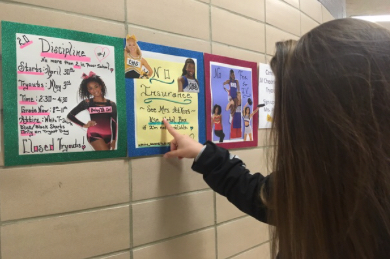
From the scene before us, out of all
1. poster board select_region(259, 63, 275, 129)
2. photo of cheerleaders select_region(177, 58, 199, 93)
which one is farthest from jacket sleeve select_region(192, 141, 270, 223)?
poster board select_region(259, 63, 275, 129)

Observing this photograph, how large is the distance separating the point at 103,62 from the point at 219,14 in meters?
0.44

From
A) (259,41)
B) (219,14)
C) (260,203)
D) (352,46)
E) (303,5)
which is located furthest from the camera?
(303,5)

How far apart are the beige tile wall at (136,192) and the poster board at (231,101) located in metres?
0.04

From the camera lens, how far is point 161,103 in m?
0.78

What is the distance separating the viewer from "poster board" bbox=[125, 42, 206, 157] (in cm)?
73

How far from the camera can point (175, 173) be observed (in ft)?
2.68

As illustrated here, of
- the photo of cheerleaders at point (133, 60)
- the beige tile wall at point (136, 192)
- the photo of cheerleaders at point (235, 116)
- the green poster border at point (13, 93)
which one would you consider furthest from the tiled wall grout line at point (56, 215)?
the photo of cheerleaders at point (235, 116)

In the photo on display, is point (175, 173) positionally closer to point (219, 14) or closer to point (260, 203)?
point (260, 203)

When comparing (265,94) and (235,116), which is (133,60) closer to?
(235,116)

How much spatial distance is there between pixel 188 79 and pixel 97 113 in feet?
0.96

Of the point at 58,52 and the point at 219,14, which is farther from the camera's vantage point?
the point at 219,14

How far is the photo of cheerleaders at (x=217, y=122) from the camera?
0.91 m

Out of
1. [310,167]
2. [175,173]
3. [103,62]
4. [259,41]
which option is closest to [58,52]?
[103,62]

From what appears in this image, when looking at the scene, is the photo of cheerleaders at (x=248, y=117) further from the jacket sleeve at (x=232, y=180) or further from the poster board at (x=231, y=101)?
the jacket sleeve at (x=232, y=180)
